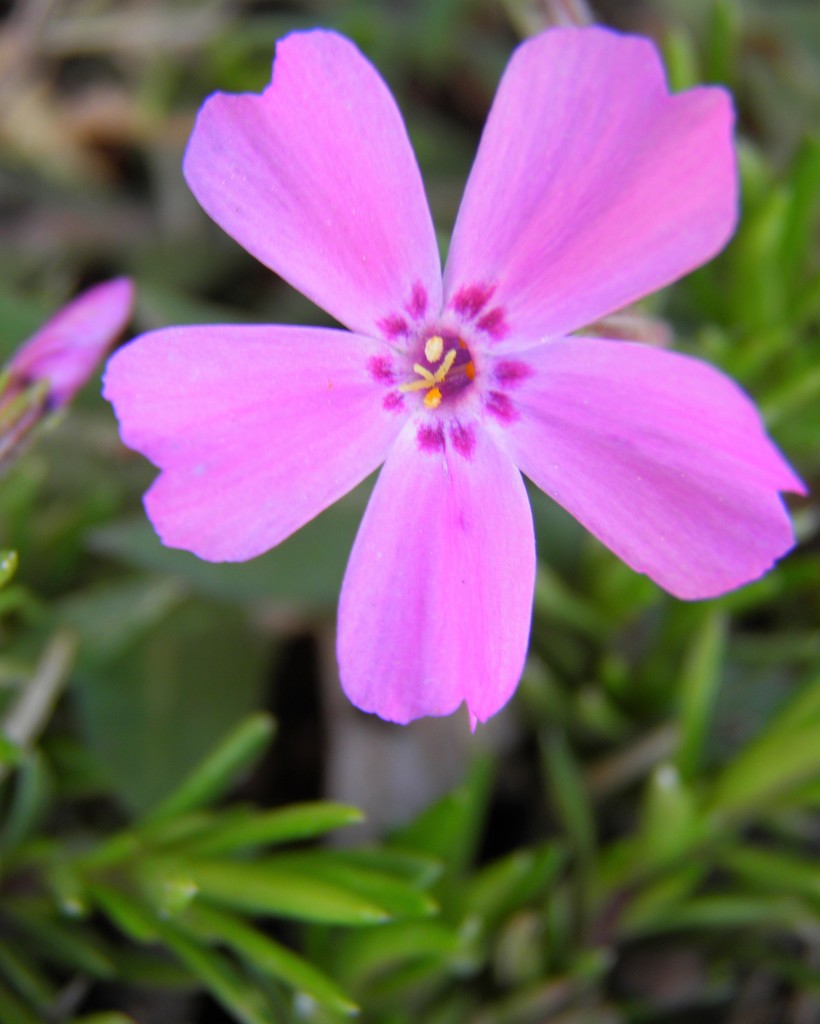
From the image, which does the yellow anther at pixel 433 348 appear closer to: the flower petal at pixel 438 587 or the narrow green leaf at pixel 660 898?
the flower petal at pixel 438 587

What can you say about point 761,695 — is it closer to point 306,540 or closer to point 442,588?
point 306,540

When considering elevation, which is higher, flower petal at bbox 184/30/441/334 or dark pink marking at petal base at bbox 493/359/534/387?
flower petal at bbox 184/30/441/334

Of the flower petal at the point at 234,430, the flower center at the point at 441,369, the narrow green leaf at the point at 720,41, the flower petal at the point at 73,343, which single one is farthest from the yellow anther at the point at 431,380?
the narrow green leaf at the point at 720,41

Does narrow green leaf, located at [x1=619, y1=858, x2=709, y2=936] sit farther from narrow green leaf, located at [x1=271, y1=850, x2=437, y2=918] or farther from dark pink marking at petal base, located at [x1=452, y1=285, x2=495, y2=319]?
dark pink marking at petal base, located at [x1=452, y1=285, x2=495, y2=319]

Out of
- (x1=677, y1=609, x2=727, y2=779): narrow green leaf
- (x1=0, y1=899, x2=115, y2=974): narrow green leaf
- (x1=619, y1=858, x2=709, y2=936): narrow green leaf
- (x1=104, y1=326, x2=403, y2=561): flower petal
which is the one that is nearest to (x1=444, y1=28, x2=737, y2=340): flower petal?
(x1=104, y1=326, x2=403, y2=561): flower petal

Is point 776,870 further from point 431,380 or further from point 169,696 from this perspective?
point 169,696

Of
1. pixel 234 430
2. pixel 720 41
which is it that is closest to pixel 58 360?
pixel 234 430
